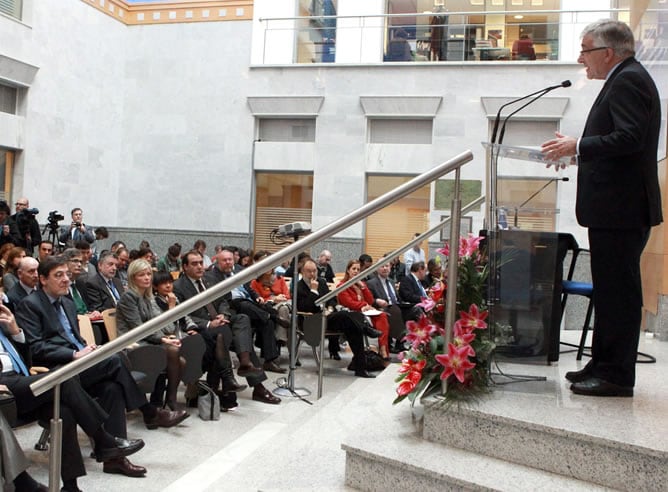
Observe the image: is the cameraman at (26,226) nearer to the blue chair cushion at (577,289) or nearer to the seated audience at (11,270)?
the seated audience at (11,270)

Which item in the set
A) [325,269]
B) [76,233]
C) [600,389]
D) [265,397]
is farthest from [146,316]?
[76,233]

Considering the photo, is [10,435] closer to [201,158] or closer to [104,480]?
[104,480]

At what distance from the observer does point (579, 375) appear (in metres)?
2.76

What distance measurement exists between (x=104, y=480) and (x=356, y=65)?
11.1 metres

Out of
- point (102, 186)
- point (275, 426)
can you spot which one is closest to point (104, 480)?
point (275, 426)

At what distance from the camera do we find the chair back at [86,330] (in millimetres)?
4883

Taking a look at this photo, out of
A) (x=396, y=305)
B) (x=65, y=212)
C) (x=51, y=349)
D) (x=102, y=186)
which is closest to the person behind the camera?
(x=51, y=349)

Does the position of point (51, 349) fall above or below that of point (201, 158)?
below

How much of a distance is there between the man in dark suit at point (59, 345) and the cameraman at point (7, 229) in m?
5.83

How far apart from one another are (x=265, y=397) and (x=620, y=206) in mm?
3803

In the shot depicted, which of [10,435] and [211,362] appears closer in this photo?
[10,435]

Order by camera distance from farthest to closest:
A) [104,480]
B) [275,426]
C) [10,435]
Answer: [275,426], [104,480], [10,435]

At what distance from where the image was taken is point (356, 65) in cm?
1338

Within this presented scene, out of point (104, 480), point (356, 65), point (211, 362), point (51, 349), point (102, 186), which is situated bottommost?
point (104, 480)
